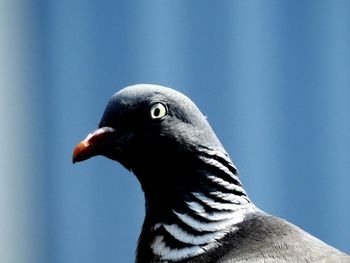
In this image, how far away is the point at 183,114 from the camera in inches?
203

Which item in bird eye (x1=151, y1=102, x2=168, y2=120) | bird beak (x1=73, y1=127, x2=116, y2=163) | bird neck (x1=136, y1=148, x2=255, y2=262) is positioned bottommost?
bird neck (x1=136, y1=148, x2=255, y2=262)

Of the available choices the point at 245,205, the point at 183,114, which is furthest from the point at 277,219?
the point at 183,114

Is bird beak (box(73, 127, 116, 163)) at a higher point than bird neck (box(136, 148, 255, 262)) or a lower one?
higher

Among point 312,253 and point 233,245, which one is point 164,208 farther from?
point 312,253

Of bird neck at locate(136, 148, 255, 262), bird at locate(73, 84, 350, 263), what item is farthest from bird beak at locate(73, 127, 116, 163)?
bird neck at locate(136, 148, 255, 262)

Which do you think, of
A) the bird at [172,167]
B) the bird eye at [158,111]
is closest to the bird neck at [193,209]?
the bird at [172,167]

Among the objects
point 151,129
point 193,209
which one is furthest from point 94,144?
point 193,209

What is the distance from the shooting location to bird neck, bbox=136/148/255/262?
16.6 feet

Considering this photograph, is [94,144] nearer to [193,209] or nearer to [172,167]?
[172,167]

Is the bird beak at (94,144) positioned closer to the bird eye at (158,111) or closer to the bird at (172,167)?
the bird at (172,167)

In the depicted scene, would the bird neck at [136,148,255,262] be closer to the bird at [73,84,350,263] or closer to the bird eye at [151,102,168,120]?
the bird at [73,84,350,263]

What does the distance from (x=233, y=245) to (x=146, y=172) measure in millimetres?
522

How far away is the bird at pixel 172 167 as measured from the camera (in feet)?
16.7

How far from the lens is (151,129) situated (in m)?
5.18
